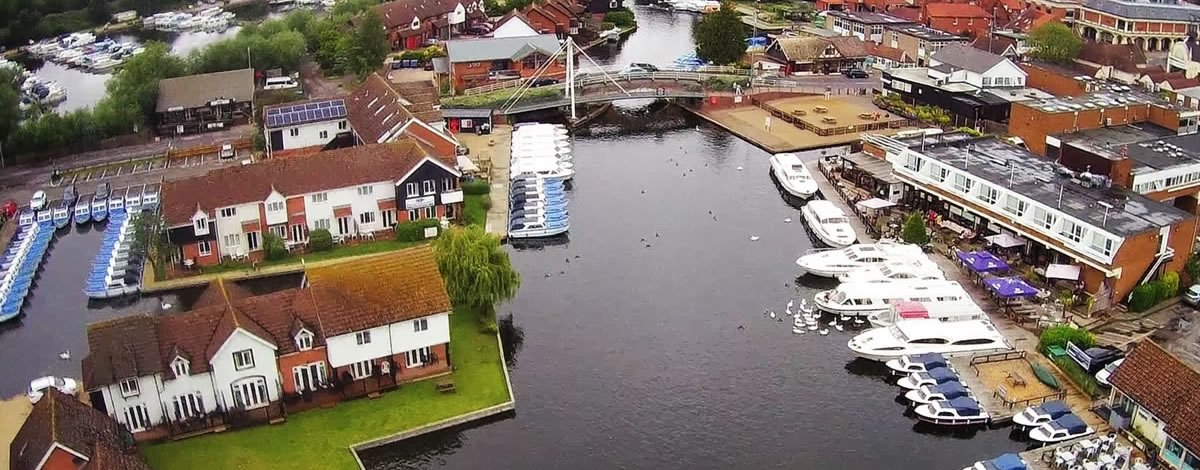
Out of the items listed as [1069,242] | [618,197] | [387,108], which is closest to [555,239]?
[618,197]

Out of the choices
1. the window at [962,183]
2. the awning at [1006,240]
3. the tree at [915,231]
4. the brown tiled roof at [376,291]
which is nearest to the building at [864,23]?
the window at [962,183]

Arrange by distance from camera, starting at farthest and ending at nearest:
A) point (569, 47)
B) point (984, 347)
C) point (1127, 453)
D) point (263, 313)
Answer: point (569, 47) → point (984, 347) → point (263, 313) → point (1127, 453)

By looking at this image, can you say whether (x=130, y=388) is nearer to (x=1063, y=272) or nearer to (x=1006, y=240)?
(x=1063, y=272)

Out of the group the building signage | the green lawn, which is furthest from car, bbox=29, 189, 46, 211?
the green lawn

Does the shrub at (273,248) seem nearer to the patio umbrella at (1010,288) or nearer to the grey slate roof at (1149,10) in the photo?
the patio umbrella at (1010,288)

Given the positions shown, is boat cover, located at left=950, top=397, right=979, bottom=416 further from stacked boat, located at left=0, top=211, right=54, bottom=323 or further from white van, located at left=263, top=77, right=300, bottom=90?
white van, located at left=263, top=77, right=300, bottom=90

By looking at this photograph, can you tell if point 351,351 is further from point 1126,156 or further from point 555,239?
point 1126,156
